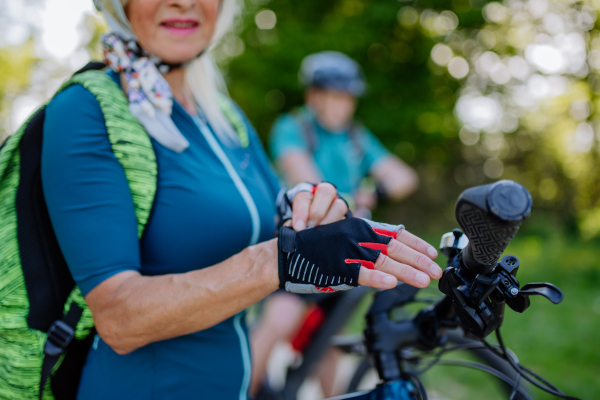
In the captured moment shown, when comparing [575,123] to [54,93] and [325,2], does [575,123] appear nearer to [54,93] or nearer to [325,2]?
[325,2]

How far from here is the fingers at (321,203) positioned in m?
1.25

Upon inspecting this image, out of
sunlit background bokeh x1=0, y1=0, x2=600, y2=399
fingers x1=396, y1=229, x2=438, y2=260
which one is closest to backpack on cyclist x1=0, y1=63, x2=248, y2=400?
fingers x1=396, y1=229, x2=438, y2=260

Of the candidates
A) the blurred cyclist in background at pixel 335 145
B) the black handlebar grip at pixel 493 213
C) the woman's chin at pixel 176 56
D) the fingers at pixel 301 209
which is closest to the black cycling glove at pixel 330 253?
the fingers at pixel 301 209

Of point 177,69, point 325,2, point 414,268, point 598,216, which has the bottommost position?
point 598,216

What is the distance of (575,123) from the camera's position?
15297 mm

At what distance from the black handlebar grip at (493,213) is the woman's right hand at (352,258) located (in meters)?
0.19

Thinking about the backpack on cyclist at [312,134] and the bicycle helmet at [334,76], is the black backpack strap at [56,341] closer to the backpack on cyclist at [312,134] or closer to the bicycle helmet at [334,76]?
the backpack on cyclist at [312,134]

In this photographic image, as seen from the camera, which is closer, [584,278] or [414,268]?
[414,268]

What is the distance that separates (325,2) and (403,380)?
13563 millimetres

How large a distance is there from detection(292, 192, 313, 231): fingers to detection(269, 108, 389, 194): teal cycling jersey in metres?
2.13

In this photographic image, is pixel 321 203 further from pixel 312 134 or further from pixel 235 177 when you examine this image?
pixel 312 134

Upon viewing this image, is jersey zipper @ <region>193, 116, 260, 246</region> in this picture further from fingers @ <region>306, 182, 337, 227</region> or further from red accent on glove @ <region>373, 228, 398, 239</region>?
red accent on glove @ <region>373, 228, 398, 239</region>

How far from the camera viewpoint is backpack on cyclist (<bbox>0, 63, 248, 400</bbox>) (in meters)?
1.21

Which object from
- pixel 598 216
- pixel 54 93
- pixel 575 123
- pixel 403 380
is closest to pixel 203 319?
pixel 403 380
